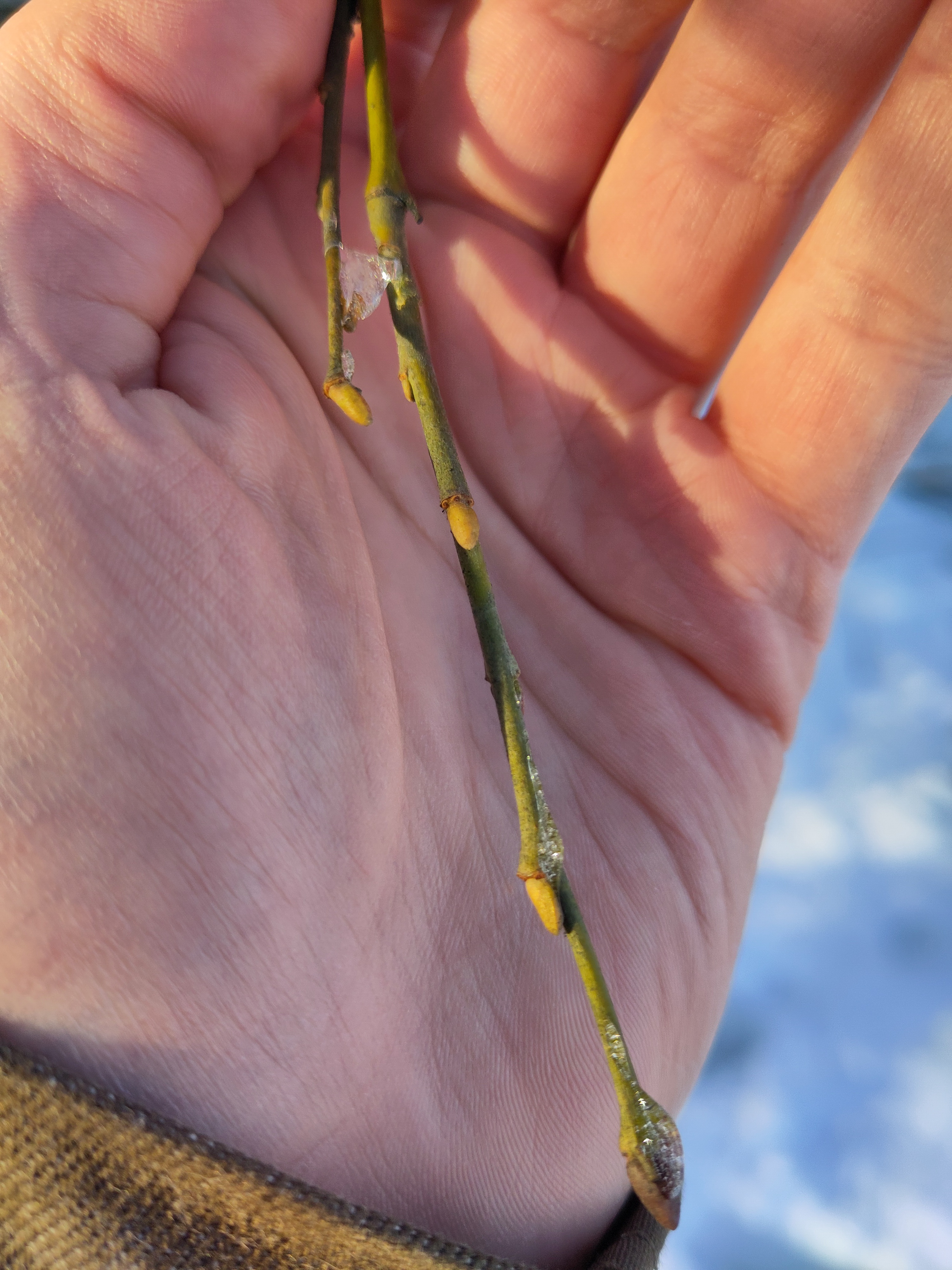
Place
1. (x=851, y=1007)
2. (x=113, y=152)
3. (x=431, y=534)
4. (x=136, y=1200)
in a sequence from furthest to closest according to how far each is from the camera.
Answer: (x=851, y=1007)
(x=431, y=534)
(x=113, y=152)
(x=136, y=1200)

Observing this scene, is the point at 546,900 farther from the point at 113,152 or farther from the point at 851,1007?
the point at 851,1007

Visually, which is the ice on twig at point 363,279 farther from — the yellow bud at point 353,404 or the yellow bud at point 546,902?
the yellow bud at point 546,902

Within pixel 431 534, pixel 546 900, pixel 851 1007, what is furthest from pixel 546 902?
pixel 851 1007

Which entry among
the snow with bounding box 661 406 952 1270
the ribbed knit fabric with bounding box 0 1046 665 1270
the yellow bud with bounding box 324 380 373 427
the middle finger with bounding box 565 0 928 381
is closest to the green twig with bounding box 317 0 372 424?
the yellow bud with bounding box 324 380 373 427

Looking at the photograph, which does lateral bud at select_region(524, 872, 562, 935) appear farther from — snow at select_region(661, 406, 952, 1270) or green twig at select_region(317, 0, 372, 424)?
snow at select_region(661, 406, 952, 1270)

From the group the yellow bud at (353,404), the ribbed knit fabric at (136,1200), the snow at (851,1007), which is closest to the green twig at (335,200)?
the yellow bud at (353,404)

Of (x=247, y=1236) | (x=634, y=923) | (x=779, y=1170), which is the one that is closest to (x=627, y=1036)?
(x=634, y=923)
